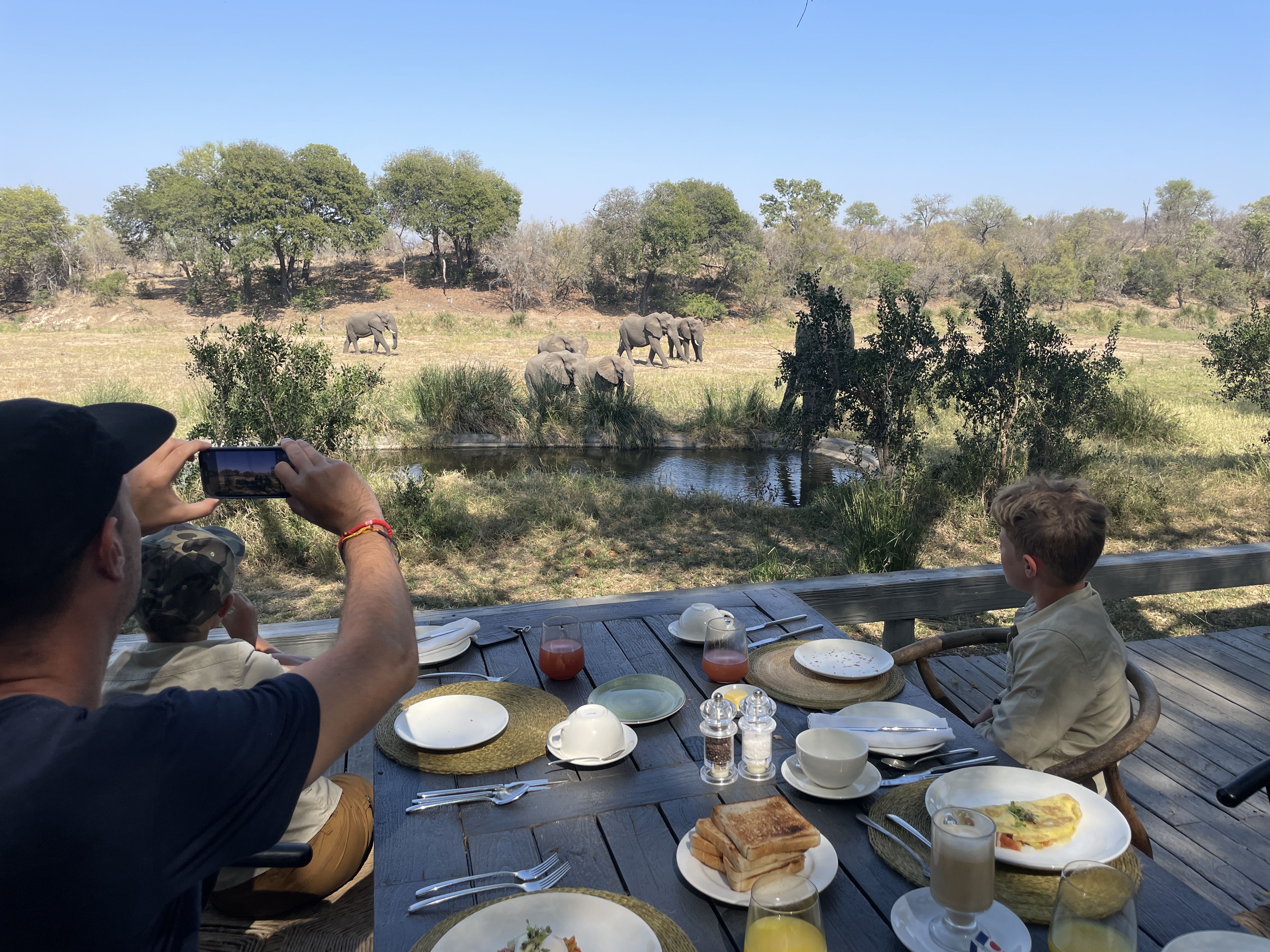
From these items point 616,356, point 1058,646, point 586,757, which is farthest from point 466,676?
point 616,356

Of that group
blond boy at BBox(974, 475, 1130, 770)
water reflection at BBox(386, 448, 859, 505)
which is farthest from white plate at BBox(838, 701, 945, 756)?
water reflection at BBox(386, 448, 859, 505)

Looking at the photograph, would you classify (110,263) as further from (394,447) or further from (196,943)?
(196,943)

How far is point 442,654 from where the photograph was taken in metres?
2.60

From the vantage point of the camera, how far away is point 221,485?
1.75 meters

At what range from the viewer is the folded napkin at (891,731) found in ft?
6.52

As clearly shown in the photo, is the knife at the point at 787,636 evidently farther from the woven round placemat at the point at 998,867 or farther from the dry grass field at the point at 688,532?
the dry grass field at the point at 688,532

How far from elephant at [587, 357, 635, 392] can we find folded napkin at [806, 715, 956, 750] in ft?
42.2

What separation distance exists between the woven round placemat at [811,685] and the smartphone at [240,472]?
138 centimetres

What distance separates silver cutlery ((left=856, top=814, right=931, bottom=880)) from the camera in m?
1.56

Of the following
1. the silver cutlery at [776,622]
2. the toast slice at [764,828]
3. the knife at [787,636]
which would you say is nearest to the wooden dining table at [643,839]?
the toast slice at [764,828]

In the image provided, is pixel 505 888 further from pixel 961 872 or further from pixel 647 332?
pixel 647 332

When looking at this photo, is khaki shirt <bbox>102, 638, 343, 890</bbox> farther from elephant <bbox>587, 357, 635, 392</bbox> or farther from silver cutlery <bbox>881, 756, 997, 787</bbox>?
elephant <bbox>587, 357, 635, 392</bbox>

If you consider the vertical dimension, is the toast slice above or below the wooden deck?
above

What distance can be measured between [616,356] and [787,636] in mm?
14645
